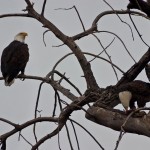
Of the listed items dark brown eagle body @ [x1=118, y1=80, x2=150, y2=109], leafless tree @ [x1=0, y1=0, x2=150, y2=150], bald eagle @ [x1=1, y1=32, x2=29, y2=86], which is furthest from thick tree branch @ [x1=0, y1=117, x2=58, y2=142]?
bald eagle @ [x1=1, y1=32, x2=29, y2=86]

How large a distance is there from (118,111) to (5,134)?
2.65ft

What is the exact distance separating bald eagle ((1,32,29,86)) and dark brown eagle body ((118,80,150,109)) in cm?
242

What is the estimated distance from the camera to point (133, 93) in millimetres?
3680

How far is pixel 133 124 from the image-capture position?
3.02 m

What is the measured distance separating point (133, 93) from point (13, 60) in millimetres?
2819

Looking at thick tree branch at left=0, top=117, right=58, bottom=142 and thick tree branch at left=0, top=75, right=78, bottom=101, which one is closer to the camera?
thick tree branch at left=0, top=117, right=58, bottom=142

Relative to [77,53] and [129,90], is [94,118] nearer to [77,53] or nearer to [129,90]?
[129,90]

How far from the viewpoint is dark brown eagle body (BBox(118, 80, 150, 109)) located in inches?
140

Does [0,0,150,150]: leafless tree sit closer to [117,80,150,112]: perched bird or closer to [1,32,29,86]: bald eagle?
[117,80,150,112]: perched bird

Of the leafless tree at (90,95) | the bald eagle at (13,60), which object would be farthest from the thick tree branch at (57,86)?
the bald eagle at (13,60)

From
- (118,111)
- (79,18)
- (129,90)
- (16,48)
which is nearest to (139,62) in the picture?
(129,90)

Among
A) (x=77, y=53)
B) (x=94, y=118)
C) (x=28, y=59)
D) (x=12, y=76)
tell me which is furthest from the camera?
(x=28, y=59)

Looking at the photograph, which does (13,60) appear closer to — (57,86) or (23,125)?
(57,86)

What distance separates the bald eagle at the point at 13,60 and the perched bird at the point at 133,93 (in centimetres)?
243
